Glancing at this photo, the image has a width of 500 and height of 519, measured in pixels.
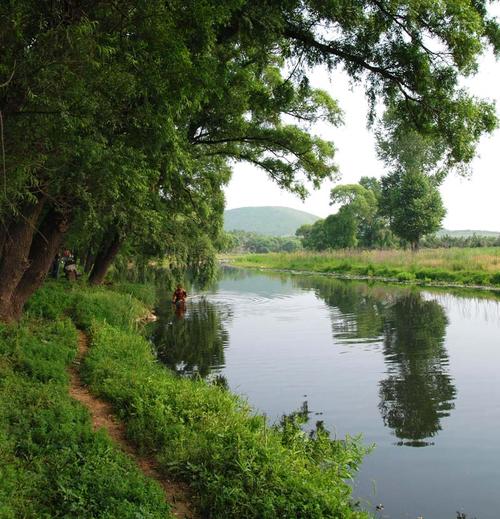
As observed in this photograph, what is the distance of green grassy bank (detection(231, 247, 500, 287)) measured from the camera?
3747cm

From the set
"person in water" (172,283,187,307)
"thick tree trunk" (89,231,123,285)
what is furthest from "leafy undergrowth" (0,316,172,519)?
"person in water" (172,283,187,307)

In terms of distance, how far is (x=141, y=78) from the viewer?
26.0 feet

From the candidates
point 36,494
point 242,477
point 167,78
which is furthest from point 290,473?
point 167,78

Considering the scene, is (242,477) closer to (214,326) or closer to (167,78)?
(167,78)

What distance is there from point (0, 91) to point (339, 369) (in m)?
10.8

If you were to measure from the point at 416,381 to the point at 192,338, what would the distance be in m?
9.28

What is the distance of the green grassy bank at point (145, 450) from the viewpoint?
5660mm

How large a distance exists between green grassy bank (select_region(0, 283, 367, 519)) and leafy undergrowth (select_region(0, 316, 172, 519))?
0.05 feet

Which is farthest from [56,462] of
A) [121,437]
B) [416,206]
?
[416,206]

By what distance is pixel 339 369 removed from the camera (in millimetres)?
14422

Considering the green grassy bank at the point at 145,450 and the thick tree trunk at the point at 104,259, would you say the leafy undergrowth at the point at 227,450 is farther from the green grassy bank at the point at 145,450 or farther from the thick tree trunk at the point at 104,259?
the thick tree trunk at the point at 104,259

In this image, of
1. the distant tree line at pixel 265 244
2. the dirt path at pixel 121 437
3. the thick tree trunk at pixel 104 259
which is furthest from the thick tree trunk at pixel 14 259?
the distant tree line at pixel 265 244

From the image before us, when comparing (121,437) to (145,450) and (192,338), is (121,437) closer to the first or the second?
(145,450)

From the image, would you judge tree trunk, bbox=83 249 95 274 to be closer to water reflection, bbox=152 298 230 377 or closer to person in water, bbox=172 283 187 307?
water reflection, bbox=152 298 230 377
